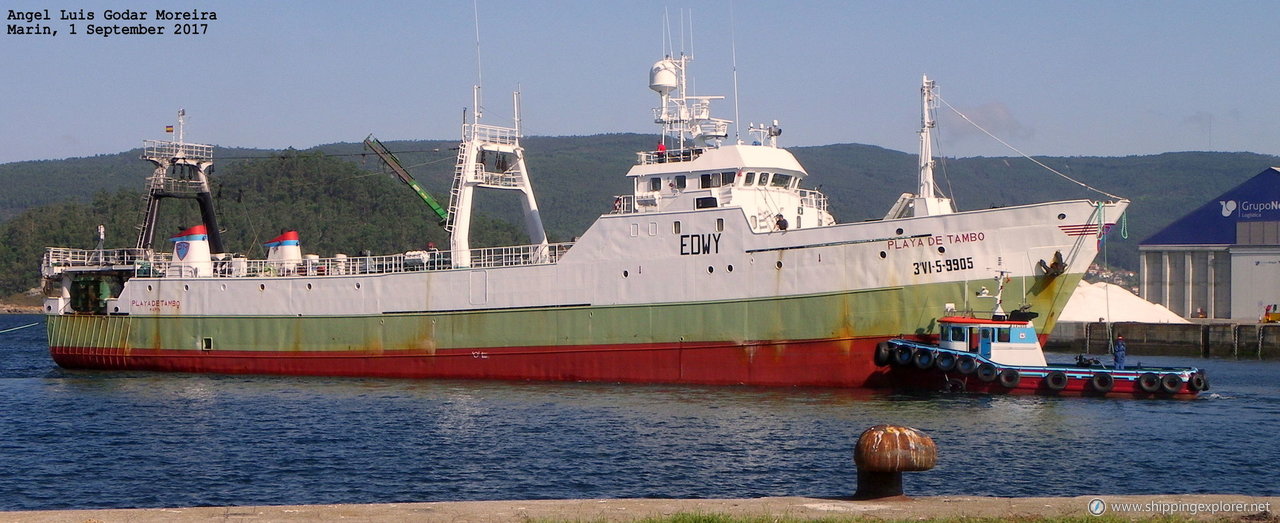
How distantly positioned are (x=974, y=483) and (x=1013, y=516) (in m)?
6.23

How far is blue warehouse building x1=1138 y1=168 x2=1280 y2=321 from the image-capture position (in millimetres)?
57906

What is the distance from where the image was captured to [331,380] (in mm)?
34500

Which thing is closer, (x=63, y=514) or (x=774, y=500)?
(x=63, y=514)

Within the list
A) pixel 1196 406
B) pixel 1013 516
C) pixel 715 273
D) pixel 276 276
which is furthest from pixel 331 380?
pixel 1013 516

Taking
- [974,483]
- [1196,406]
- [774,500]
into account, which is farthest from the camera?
[1196,406]

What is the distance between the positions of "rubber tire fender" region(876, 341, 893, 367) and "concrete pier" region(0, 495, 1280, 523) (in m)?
15.0

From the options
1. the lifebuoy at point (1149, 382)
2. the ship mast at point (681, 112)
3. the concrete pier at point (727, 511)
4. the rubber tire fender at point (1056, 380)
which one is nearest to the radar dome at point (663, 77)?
the ship mast at point (681, 112)

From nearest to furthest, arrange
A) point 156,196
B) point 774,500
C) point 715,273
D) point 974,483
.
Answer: point 774,500, point 974,483, point 715,273, point 156,196

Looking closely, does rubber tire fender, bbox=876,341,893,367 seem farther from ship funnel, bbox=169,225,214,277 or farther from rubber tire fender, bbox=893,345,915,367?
ship funnel, bbox=169,225,214,277

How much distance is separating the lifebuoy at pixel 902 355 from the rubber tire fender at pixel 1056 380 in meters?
3.23

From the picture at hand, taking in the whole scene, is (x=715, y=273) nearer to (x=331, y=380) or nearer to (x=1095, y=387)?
(x=1095, y=387)

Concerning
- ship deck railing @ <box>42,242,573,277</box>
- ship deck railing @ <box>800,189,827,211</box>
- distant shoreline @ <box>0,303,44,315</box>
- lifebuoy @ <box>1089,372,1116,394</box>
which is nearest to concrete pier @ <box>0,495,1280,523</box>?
lifebuoy @ <box>1089,372,1116,394</box>

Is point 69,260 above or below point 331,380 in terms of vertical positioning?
above

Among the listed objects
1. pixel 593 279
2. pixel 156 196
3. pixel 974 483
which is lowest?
pixel 974 483
